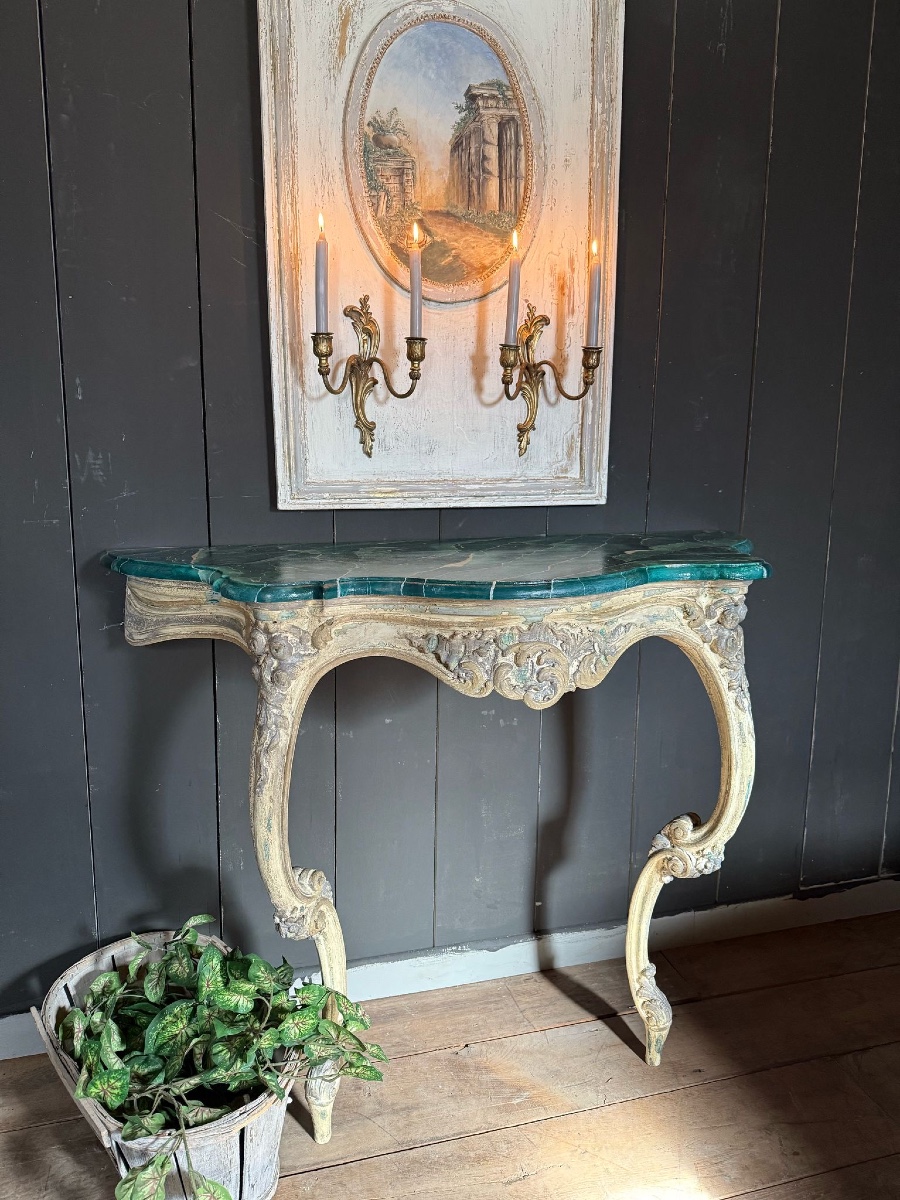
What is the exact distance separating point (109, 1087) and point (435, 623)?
821 millimetres

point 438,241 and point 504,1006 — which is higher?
point 438,241

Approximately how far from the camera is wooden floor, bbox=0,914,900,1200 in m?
1.48

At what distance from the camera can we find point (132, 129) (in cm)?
151

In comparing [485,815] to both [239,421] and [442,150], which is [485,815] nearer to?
[239,421]

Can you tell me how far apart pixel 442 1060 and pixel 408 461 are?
1149 mm

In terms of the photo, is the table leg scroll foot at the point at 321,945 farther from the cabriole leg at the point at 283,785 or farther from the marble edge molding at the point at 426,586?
the marble edge molding at the point at 426,586

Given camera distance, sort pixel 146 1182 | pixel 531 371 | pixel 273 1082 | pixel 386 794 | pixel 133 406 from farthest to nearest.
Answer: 1. pixel 386 794
2. pixel 531 371
3. pixel 133 406
4. pixel 273 1082
5. pixel 146 1182

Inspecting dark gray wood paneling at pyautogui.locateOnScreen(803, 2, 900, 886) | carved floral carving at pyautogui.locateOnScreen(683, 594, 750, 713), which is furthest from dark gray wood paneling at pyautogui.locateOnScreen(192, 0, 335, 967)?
dark gray wood paneling at pyautogui.locateOnScreen(803, 2, 900, 886)

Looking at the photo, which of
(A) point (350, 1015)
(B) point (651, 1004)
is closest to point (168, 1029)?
(A) point (350, 1015)

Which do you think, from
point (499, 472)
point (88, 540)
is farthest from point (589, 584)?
point (88, 540)

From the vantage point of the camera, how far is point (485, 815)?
75.9 inches

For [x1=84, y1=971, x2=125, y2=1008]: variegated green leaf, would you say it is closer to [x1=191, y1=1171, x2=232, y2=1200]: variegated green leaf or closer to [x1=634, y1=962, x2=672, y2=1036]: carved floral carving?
[x1=191, y1=1171, x2=232, y2=1200]: variegated green leaf

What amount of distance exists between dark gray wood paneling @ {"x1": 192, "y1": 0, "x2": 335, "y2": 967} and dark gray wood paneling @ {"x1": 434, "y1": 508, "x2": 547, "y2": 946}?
0.81 feet

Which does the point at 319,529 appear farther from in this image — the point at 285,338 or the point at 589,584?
the point at 589,584
